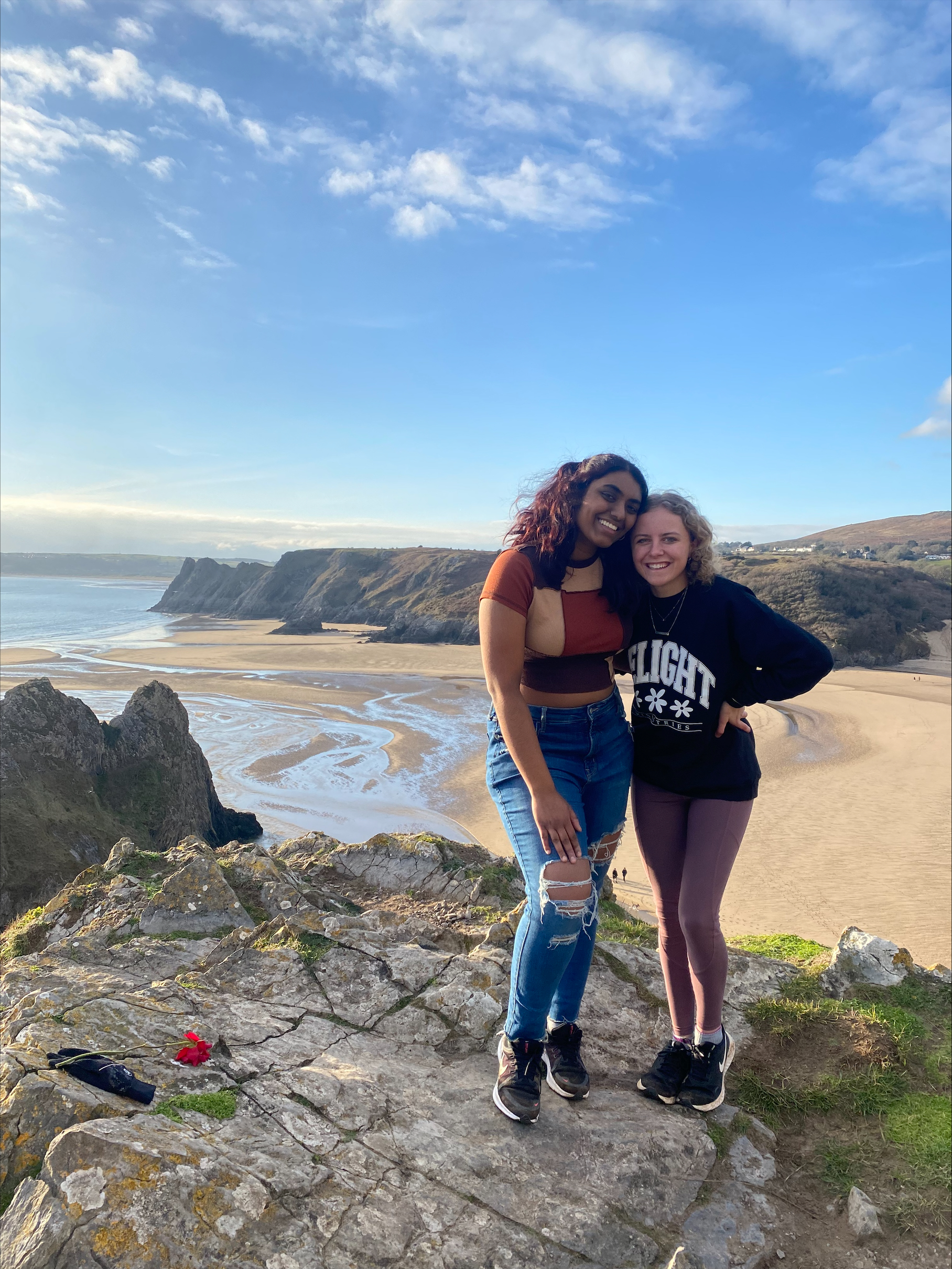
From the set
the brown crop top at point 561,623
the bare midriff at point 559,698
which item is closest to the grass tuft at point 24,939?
the bare midriff at point 559,698

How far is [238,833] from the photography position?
47.4 feet

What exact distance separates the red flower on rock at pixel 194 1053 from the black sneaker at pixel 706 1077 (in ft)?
6.41

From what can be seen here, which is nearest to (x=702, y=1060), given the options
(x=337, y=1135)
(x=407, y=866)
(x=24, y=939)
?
(x=337, y=1135)

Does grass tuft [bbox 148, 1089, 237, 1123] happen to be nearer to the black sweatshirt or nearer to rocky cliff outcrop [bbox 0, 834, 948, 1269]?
rocky cliff outcrop [bbox 0, 834, 948, 1269]

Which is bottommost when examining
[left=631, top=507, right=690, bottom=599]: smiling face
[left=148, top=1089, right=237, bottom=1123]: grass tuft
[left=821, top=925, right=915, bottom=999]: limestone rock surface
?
[left=821, top=925, right=915, bottom=999]: limestone rock surface

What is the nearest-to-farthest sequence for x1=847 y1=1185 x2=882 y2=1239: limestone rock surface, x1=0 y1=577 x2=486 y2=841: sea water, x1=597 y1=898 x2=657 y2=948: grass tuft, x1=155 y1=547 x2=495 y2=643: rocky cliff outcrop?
1. x1=847 y1=1185 x2=882 y2=1239: limestone rock surface
2. x1=597 y1=898 x2=657 y2=948: grass tuft
3. x1=0 y1=577 x2=486 y2=841: sea water
4. x1=155 y1=547 x2=495 y2=643: rocky cliff outcrop

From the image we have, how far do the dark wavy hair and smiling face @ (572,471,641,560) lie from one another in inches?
0.8

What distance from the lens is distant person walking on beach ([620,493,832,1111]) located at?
2.74 meters

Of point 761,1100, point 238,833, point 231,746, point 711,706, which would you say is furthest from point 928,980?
point 231,746

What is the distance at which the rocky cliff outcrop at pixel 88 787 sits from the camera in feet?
29.7

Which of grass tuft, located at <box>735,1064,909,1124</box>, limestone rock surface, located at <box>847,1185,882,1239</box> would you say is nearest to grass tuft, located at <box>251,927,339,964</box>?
grass tuft, located at <box>735,1064,909,1124</box>

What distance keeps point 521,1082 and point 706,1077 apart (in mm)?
867

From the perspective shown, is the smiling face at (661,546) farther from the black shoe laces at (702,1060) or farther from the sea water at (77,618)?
the sea water at (77,618)

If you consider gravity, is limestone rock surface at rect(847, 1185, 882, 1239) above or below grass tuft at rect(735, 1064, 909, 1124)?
above
